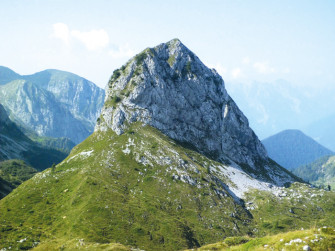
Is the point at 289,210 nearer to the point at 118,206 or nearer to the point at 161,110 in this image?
the point at 118,206

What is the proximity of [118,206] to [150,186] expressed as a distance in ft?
72.1

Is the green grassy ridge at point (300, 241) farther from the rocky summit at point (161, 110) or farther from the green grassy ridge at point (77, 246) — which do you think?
the rocky summit at point (161, 110)

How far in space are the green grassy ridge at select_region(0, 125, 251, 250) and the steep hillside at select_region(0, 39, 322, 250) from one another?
39 centimetres

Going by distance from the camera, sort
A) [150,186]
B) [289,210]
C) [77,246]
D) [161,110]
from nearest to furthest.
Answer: [77,246], [150,186], [289,210], [161,110]

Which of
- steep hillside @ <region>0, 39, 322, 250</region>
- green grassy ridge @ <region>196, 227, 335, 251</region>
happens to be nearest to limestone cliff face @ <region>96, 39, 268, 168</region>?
steep hillside @ <region>0, 39, 322, 250</region>

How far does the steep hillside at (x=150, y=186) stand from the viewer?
316 feet

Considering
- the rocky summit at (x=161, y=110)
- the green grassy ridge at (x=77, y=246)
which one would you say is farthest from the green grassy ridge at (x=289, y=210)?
the green grassy ridge at (x=77, y=246)

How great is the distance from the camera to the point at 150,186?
125 m

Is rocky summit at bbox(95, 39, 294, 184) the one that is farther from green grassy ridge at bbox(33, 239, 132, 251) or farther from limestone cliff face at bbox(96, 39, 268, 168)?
green grassy ridge at bbox(33, 239, 132, 251)

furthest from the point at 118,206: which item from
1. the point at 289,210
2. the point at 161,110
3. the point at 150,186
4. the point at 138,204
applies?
the point at 289,210

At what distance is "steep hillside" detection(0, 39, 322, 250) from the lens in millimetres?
96312

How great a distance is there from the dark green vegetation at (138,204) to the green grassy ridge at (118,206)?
0.35 metres

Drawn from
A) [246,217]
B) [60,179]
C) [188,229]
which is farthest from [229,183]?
[60,179]

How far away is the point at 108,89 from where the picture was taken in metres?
193
